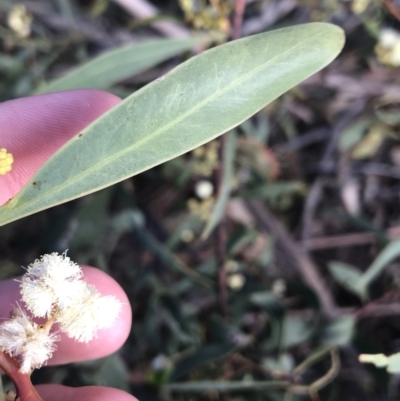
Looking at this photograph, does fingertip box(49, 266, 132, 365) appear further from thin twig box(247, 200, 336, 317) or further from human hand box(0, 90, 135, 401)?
thin twig box(247, 200, 336, 317)

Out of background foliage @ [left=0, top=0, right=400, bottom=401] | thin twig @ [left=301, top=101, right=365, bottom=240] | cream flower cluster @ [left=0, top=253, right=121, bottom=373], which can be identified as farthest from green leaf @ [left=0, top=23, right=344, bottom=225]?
thin twig @ [left=301, top=101, right=365, bottom=240]

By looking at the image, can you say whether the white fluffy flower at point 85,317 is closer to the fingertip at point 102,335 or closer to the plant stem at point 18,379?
the plant stem at point 18,379

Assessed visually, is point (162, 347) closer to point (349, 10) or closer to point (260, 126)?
point (260, 126)

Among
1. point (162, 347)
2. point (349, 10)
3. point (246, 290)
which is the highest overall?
point (349, 10)

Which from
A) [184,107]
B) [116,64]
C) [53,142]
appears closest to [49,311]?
[184,107]

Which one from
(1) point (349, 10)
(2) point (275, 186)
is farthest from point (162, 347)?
(1) point (349, 10)

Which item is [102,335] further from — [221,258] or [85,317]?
[221,258]
